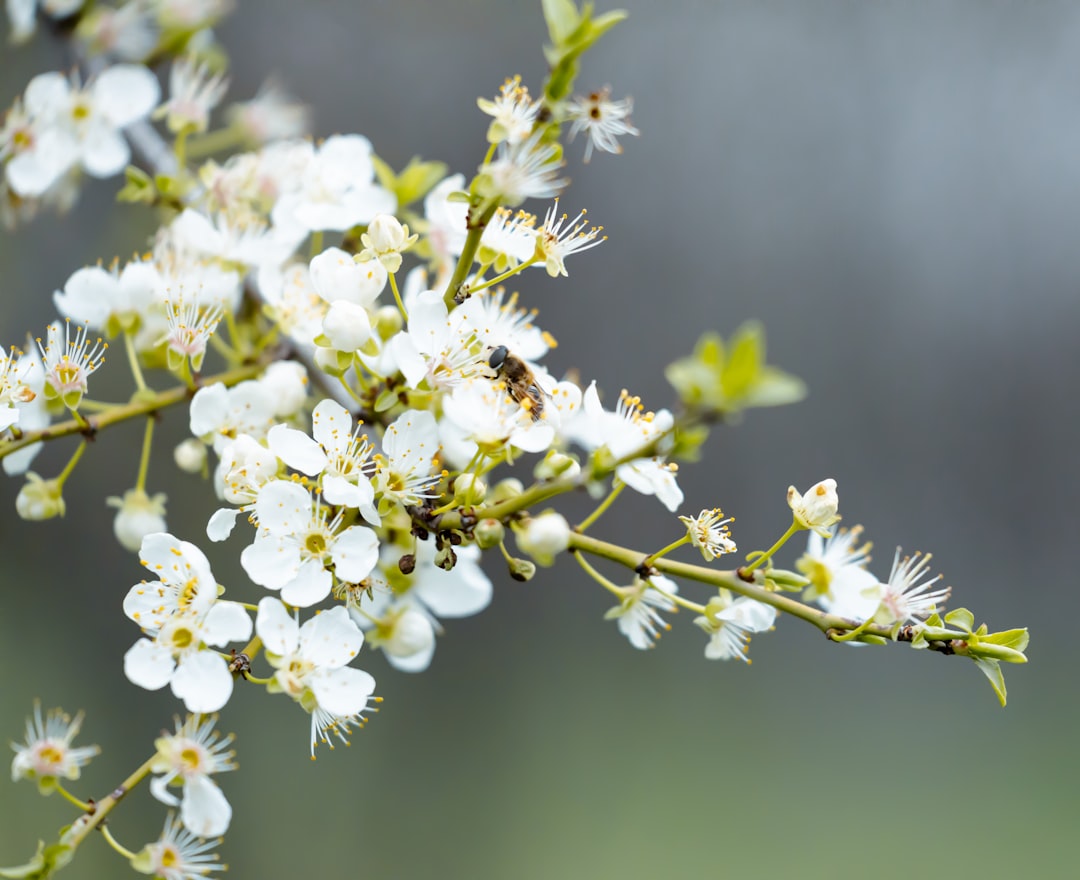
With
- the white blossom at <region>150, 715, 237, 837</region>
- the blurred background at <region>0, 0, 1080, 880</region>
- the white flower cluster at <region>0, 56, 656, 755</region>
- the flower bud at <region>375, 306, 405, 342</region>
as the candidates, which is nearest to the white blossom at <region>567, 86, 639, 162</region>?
the white flower cluster at <region>0, 56, 656, 755</region>

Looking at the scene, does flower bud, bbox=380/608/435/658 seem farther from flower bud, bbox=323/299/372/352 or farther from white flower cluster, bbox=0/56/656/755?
flower bud, bbox=323/299/372/352

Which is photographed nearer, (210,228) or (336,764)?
(210,228)

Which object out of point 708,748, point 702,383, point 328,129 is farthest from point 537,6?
point 702,383

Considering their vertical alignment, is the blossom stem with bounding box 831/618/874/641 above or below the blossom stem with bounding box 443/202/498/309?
below

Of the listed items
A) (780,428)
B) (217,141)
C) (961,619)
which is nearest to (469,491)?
(961,619)

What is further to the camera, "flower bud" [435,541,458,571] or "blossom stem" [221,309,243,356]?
"blossom stem" [221,309,243,356]

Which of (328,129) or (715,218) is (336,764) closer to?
(328,129)

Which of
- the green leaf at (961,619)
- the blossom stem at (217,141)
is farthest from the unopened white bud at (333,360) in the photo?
the blossom stem at (217,141)
